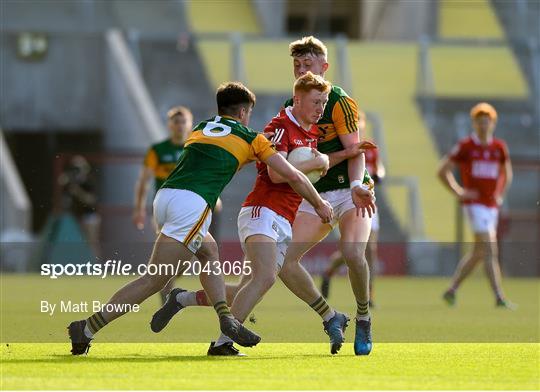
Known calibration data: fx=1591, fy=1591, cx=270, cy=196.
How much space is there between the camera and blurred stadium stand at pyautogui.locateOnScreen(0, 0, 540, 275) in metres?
27.0

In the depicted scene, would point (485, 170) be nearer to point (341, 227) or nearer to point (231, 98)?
point (341, 227)

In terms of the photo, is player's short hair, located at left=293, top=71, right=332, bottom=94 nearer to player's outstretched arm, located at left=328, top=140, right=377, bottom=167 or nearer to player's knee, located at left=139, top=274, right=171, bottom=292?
player's outstretched arm, located at left=328, top=140, right=377, bottom=167

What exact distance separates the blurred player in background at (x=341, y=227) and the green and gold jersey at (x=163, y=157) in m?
5.19

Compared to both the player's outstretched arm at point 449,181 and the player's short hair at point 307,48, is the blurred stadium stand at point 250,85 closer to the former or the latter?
the player's outstretched arm at point 449,181

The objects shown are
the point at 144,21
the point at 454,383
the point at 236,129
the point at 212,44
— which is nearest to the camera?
the point at 454,383

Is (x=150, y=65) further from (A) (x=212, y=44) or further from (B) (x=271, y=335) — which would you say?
(B) (x=271, y=335)

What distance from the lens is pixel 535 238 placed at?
26.7 meters

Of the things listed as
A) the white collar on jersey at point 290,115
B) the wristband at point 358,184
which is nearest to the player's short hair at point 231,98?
the white collar on jersey at point 290,115

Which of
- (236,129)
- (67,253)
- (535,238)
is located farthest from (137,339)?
(535,238)

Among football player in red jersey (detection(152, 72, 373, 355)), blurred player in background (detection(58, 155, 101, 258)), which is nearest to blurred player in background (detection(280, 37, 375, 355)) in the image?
football player in red jersey (detection(152, 72, 373, 355))

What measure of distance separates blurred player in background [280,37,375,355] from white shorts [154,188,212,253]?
0.84 m

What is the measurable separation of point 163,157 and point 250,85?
13.3 m

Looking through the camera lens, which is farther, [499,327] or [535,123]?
[535,123]

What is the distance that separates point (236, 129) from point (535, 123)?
20.3 metres
